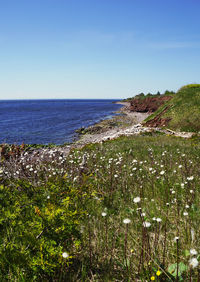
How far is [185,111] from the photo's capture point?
83.1 feet

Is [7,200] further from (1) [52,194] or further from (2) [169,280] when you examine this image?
(2) [169,280]

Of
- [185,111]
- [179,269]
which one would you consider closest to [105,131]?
[185,111]

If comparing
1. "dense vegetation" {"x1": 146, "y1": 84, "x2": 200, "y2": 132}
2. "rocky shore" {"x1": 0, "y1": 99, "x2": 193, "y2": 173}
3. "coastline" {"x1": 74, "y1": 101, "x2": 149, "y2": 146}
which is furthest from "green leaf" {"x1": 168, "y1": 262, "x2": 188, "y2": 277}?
"dense vegetation" {"x1": 146, "y1": 84, "x2": 200, "y2": 132}

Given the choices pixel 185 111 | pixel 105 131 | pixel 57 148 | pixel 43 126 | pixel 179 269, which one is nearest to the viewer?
pixel 179 269

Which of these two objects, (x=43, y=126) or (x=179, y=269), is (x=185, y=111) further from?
(x=43, y=126)

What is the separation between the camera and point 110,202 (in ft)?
16.4

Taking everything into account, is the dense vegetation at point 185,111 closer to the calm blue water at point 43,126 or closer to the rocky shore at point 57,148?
the rocky shore at point 57,148

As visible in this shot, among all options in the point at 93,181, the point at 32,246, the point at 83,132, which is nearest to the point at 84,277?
the point at 32,246

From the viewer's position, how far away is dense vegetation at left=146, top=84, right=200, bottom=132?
23.0m

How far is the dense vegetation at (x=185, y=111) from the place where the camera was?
23.0m

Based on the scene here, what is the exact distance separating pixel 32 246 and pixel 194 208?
315cm

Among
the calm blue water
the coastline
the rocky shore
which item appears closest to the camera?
the rocky shore

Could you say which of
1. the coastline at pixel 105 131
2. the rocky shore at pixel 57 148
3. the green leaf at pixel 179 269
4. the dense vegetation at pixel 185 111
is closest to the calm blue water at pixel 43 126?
the rocky shore at pixel 57 148

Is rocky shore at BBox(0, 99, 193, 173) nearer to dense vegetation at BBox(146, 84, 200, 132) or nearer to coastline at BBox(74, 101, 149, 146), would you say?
coastline at BBox(74, 101, 149, 146)
